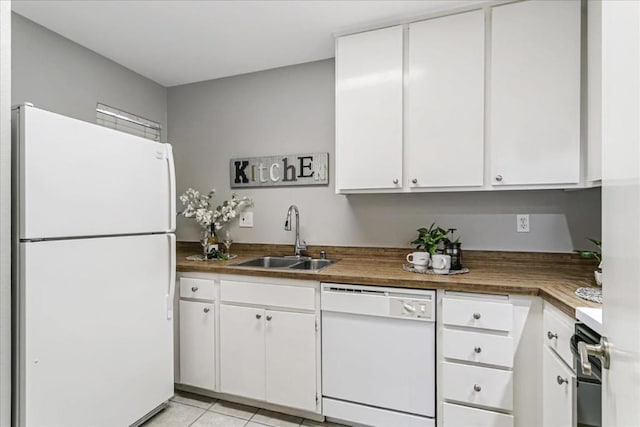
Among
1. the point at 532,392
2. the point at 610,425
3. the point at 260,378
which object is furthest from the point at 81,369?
the point at 532,392

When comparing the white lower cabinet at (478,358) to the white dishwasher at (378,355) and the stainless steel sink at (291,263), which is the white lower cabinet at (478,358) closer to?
the white dishwasher at (378,355)

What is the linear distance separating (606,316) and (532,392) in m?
1.09

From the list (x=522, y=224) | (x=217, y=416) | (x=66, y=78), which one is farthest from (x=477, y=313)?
(x=66, y=78)

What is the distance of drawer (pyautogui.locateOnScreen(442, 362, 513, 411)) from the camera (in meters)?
1.54

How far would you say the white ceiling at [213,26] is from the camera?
1822mm

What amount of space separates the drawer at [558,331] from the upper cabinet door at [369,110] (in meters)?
1.00

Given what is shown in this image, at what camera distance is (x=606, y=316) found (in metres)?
0.69

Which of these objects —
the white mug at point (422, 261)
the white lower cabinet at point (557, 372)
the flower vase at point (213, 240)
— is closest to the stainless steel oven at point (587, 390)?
the white lower cabinet at point (557, 372)

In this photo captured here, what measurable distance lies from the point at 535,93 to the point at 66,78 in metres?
2.90

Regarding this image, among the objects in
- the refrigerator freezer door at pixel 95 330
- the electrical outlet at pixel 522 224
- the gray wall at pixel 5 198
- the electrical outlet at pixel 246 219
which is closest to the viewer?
the gray wall at pixel 5 198

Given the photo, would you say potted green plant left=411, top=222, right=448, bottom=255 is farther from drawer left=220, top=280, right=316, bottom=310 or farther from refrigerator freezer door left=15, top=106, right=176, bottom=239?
refrigerator freezer door left=15, top=106, right=176, bottom=239

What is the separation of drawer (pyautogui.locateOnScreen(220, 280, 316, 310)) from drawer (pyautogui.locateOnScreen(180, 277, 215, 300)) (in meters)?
0.09

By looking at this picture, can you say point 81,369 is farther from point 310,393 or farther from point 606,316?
point 606,316

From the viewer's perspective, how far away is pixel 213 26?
2021mm
